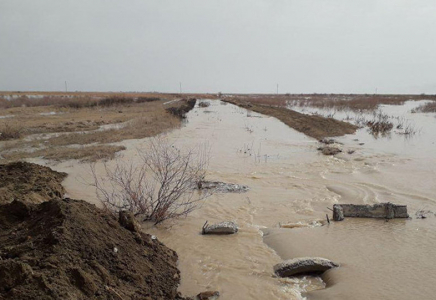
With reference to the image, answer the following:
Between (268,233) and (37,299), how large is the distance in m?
4.06

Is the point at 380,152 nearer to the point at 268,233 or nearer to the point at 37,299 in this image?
the point at 268,233

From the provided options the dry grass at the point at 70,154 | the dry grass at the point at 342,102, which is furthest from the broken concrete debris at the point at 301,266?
the dry grass at the point at 342,102

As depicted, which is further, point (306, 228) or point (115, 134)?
point (115, 134)

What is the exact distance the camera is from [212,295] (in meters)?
3.99

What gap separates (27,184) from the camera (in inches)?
279

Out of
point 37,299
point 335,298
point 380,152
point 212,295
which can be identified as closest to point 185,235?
point 212,295

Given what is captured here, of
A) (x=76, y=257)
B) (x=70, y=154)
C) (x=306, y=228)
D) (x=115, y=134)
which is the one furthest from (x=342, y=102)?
(x=76, y=257)

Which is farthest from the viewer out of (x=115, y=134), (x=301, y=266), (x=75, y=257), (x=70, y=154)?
(x=115, y=134)

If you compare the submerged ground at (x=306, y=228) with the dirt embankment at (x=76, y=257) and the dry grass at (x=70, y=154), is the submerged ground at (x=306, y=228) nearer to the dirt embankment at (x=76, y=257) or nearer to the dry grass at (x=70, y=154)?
the dry grass at (x=70, y=154)

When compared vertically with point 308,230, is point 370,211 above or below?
above

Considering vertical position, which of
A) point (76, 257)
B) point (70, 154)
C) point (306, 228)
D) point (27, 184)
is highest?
point (76, 257)

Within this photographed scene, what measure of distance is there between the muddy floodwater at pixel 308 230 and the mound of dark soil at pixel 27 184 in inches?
28.7

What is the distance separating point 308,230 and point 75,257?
4.09 m

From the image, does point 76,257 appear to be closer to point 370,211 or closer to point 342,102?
point 370,211
